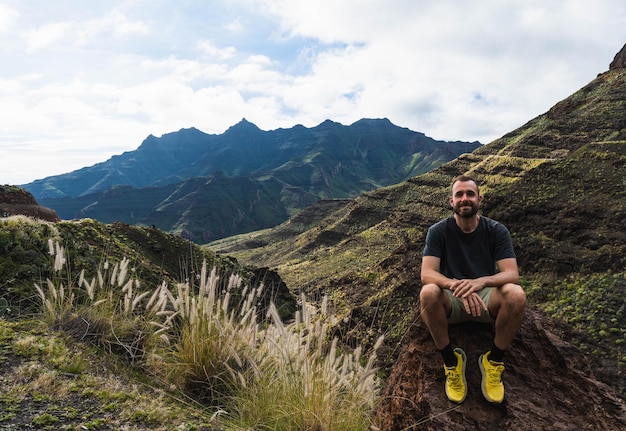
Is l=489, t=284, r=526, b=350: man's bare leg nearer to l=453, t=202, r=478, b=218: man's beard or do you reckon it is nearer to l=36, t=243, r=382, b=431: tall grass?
l=453, t=202, r=478, b=218: man's beard

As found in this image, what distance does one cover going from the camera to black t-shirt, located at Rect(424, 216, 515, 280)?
4.79 meters

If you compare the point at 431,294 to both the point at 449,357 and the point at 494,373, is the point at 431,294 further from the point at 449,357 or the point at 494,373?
the point at 494,373

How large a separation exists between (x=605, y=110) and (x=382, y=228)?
33155mm

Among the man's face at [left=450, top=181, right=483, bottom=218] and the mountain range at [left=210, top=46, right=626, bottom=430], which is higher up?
the man's face at [left=450, top=181, right=483, bottom=218]

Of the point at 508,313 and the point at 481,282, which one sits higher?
the point at 481,282

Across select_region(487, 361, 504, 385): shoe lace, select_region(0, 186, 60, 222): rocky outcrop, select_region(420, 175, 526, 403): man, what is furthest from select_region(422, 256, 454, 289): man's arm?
select_region(0, 186, 60, 222): rocky outcrop

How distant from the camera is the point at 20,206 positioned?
77.7 feet

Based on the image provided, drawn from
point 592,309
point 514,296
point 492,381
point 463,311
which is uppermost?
point 514,296

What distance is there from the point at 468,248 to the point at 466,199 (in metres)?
0.63

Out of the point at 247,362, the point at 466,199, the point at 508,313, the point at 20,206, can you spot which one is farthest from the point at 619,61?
the point at 20,206

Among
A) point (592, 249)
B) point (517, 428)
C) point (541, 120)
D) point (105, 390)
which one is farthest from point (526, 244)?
point (541, 120)

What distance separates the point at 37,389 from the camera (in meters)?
4.00

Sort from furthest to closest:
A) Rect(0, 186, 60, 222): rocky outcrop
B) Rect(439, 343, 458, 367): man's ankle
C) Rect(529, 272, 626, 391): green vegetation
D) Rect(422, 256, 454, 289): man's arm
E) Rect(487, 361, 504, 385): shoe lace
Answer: Rect(0, 186, 60, 222): rocky outcrop, Rect(529, 272, 626, 391): green vegetation, Rect(422, 256, 454, 289): man's arm, Rect(439, 343, 458, 367): man's ankle, Rect(487, 361, 504, 385): shoe lace

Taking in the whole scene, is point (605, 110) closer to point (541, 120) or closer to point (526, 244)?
point (541, 120)
